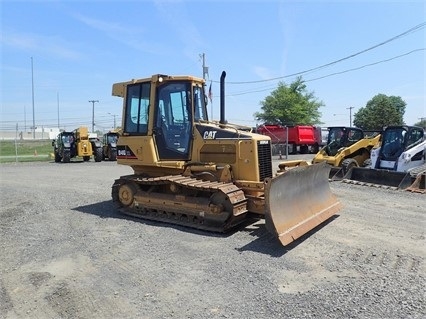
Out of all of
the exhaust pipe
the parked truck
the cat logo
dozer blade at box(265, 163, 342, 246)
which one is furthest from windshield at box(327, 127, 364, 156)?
the parked truck

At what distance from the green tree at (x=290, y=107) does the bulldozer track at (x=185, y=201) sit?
53.0m

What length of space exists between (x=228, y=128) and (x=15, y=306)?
4935 mm

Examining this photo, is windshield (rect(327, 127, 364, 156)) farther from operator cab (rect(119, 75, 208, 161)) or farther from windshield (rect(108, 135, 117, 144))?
windshield (rect(108, 135, 117, 144))

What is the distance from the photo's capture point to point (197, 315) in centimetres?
387

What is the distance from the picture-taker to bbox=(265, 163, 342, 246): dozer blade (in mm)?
5945

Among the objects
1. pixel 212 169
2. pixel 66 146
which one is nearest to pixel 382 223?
pixel 212 169

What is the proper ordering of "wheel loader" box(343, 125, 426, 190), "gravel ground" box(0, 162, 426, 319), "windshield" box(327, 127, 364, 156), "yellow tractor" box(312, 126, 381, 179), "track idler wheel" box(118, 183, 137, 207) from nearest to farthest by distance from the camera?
"gravel ground" box(0, 162, 426, 319) → "track idler wheel" box(118, 183, 137, 207) → "wheel loader" box(343, 125, 426, 190) → "yellow tractor" box(312, 126, 381, 179) → "windshield" box(327, 127, 364, 156)

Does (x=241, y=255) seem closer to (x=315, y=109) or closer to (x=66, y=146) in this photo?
(x=66, y=146)

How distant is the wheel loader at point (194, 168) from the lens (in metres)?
6.84

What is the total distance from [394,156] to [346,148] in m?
1.92

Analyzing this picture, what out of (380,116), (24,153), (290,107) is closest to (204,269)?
(24,153)

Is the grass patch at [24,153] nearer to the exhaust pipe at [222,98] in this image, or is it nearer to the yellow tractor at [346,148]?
the yellow tractor at [346,148]

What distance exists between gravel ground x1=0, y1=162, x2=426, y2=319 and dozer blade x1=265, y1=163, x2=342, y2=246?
0.24 meters

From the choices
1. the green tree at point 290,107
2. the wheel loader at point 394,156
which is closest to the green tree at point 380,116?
the green tree at point 290,107
